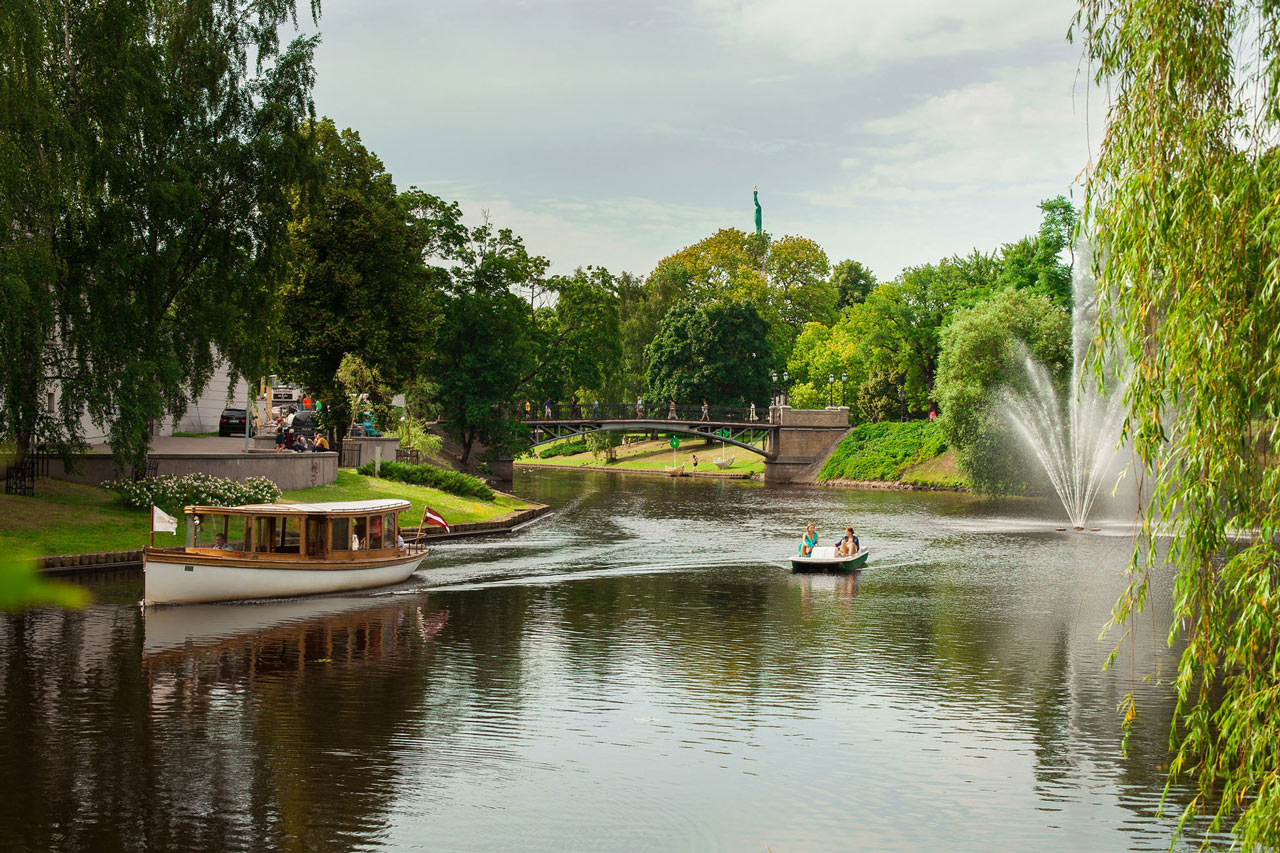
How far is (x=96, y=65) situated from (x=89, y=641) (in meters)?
19.8

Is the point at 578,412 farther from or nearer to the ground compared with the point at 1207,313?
farther from the ground

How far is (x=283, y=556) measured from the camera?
1162 inches

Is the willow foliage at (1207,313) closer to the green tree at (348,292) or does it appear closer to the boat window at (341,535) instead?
the boat window at (341,535)

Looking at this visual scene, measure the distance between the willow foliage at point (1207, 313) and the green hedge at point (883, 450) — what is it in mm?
75692

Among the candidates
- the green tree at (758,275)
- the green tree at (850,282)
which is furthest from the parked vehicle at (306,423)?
the green tree at (850,282)

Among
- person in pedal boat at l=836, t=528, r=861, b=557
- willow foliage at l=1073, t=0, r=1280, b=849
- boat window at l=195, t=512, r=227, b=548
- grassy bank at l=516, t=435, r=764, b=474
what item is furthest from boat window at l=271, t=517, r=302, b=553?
grassy bank at l=516, t=435, r=764, b=474

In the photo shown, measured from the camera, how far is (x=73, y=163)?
31.9 meters

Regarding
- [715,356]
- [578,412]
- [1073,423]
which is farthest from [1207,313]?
[715,356]

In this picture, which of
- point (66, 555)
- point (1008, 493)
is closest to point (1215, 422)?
point (66, 555)

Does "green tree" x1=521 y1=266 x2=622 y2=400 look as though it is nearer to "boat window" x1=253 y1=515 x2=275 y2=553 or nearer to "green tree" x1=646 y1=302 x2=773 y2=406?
"green tree" x1=646 y1=302 x2=773 y2=406

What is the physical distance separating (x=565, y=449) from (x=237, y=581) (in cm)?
9948

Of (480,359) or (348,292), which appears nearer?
(348,292)

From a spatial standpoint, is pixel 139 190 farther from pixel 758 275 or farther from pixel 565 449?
pixel 758 275

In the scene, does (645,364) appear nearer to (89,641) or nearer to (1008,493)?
(1008,493)
